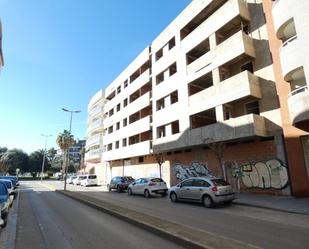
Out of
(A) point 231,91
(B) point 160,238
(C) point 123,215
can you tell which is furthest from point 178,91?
(B) point 160,238

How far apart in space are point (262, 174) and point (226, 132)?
369 centimetres

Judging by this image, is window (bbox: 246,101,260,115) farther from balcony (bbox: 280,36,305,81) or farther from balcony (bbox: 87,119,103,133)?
balcony (bbox: 87,119,103,133)

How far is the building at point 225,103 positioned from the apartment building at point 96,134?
18337 millimetres

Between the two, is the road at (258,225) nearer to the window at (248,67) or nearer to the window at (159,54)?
the window at (248,67)

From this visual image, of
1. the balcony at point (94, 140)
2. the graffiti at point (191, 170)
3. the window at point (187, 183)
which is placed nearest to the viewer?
the window at point (187, 183)

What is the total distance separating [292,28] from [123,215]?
1469 centimetres

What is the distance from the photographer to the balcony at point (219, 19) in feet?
64.7

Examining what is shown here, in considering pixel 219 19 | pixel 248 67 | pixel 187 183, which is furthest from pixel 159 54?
pixel 187 183

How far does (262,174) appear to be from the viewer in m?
18.0

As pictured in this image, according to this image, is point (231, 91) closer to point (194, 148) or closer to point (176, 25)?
point (194, 148)

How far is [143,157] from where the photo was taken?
3378cm

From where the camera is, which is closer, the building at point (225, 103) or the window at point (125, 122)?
the building at point (225, 103)

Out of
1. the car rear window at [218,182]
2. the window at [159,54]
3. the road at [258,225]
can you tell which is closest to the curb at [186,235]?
the road at [258,225]

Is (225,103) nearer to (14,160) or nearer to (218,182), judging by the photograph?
(218,182)
